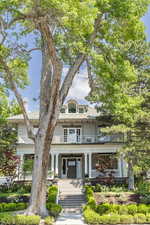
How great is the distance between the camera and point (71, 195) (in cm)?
1691

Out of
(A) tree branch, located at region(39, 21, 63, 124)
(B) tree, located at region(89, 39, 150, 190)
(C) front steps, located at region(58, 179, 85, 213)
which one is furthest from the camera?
(C) front steps, located at region(58, 179, 85, 213)

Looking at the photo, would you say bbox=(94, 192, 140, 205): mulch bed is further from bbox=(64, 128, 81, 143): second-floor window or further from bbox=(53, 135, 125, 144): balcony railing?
bbox=(64, 128, 81, 143): second-floor window

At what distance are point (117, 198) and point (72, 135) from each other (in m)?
10.2

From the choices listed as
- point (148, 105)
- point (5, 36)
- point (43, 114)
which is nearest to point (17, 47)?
Result: point (5, 36)

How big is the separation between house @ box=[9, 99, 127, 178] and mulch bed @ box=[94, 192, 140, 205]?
20.2ft

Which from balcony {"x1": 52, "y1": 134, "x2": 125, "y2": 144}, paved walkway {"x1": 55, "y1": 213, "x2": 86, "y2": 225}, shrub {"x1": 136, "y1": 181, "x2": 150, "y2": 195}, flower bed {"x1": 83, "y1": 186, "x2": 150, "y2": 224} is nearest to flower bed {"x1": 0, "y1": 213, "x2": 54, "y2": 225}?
paved walkway {"x1": 55, "y1": 213, "x2": 86, "y2": 225}

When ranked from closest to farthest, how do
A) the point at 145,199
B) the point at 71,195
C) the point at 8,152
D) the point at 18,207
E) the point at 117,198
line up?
1. the point at 18,207
2. the point at 145,199
3. the point at 117,198
4. the point at 71,195
5. the point at 8,152

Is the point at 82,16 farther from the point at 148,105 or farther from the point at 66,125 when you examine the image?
the point at 66,125

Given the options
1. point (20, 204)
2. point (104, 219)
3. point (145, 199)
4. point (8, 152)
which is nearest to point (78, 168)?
point (8, 152)

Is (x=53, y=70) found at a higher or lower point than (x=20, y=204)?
higher

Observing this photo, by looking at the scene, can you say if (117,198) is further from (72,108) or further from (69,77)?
(72,108)

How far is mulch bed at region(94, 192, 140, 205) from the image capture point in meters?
15.1

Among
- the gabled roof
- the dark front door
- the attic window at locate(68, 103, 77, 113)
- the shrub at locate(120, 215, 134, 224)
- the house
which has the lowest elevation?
the shrub at locate(120, 215, 134, 224)

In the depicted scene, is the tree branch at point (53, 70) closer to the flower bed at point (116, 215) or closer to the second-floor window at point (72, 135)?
the flower bed at point (116, 215)
